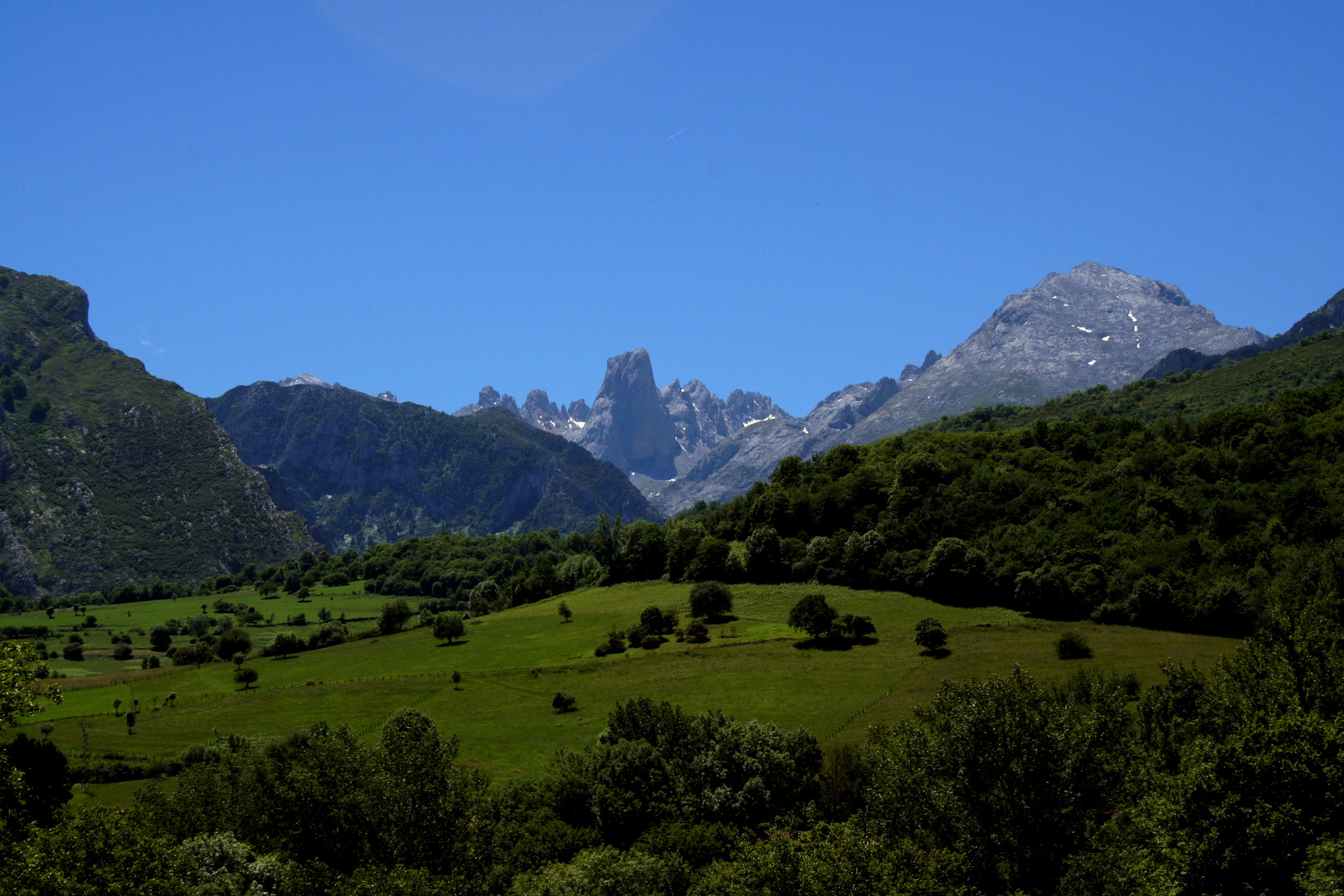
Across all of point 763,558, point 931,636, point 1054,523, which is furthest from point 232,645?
point 1054,523

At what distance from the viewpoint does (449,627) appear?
392ft

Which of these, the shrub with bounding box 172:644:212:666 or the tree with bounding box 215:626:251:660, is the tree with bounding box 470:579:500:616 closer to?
the tree with bounding box 215:626:251:660

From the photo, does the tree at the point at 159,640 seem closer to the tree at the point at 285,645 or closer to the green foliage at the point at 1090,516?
the tree at the point at 285,645

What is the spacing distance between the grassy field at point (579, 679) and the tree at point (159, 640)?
34.0 meters

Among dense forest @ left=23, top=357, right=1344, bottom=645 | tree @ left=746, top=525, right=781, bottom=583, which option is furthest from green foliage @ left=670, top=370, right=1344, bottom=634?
tree @ left=746, top=525, right=781, bottom=583

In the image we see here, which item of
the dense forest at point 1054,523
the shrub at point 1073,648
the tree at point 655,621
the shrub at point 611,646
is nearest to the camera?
the shrub at point 1073,648

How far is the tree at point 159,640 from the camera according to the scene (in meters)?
153

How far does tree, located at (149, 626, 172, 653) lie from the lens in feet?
503

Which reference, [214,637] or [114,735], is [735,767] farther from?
[214,637]

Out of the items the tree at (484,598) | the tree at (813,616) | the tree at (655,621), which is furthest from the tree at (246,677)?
the tree at (813,616)

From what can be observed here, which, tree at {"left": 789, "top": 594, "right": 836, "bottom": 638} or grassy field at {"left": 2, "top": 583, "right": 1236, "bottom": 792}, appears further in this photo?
tree at {"left": 789, "top": 594, "right": 836, "bottom": 638}

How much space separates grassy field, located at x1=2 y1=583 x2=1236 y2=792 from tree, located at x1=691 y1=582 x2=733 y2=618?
10.2 feet

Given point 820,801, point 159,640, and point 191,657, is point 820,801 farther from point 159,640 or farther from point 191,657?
point 159,640

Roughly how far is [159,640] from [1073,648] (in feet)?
496
